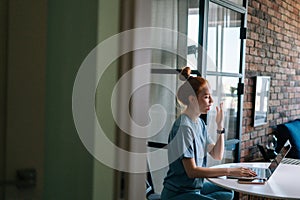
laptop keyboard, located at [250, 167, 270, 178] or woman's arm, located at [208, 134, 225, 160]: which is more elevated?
woman's arm, located at [208, 134, 225, 160]

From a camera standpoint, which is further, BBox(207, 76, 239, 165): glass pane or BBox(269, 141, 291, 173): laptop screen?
BBox(207, 76, 239, 165): glass pane

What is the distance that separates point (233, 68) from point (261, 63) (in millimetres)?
856

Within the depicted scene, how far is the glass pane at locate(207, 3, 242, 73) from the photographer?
10.2 ft

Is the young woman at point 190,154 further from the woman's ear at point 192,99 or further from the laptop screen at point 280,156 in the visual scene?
the laptop screen at point 280,156

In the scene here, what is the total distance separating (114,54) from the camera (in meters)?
0.82

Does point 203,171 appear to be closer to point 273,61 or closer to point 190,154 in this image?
point 190,154

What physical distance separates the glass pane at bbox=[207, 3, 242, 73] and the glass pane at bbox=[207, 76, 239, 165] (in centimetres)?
11

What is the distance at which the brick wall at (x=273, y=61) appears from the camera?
390 centimetres

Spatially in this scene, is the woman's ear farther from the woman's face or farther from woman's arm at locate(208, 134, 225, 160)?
woman's arm at locate(208, 134, 225, 160)

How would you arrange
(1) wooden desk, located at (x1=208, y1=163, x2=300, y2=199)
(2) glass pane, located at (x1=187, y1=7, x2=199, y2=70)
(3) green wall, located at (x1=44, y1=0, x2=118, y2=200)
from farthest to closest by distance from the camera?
(2) glass pane, located at (x1=187, y1=7, x2=199, y2=70), (1) wooden desk, located at (x1=208, y1=163, x2=300, y2=199), (3) green wall, located at (x1=44, y1=0, x2=118, y2=200)

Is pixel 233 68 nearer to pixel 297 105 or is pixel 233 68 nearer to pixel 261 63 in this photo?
pixel 261 63

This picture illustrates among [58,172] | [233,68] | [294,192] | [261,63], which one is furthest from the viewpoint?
[261,63]

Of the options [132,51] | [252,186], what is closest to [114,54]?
[132,51]

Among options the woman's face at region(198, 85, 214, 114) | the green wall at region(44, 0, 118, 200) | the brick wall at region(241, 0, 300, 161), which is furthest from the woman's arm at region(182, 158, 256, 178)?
the brick wall at region(241, 0, 300, 161)
